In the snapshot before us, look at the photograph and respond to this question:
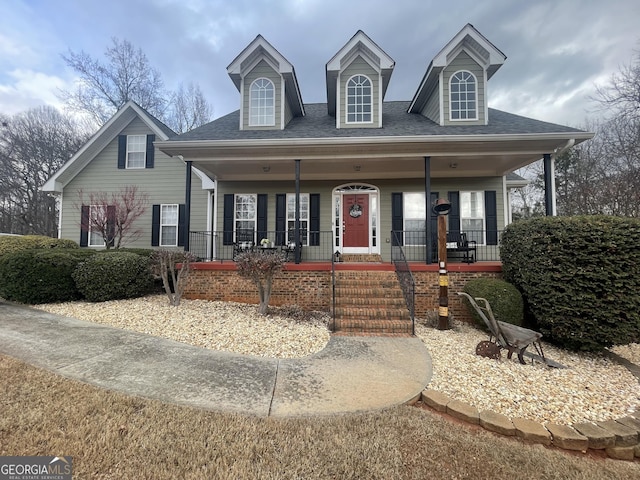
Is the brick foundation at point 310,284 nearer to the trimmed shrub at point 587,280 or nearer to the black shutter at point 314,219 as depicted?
the trimmed shrub at point 587,280

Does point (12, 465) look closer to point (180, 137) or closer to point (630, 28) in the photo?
point (180, 137)

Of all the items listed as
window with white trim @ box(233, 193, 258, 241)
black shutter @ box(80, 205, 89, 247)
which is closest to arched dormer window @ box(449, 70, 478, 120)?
window with white trim @ box(233, 193, 258, 241)

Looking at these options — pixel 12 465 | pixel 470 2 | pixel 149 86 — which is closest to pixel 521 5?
pixel 470 2

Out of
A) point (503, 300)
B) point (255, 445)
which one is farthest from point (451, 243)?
point (255, 445)

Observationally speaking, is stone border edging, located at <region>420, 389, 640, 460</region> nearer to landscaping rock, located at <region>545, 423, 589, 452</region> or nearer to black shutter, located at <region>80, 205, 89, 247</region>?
landscaping rock, located at <region>545, 423, 589, 452</region>

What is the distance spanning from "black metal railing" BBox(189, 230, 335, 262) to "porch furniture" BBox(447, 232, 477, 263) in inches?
150

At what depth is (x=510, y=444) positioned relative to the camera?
2.45 meters

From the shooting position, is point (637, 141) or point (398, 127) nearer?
point (398, 127)

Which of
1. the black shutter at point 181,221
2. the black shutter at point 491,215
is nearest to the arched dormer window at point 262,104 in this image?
the black shutter at point 181,221

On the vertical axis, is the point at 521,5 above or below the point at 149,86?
below

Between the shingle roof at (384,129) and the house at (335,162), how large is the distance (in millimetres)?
57

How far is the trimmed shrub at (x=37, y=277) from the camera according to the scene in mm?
6586

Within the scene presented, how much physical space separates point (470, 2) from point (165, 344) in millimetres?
15335

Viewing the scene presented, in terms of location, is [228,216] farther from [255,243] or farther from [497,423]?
[497,423]
